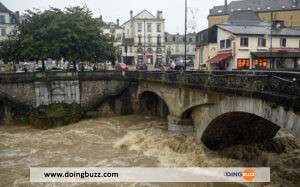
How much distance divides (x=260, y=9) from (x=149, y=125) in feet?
165

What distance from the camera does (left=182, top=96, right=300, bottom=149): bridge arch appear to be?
1451cm

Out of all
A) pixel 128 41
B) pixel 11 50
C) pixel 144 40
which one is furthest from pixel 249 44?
pixel 128 41

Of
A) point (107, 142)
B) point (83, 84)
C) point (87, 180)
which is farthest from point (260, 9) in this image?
point (87, 180)

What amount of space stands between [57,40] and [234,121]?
23.6 m

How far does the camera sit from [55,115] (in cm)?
3309

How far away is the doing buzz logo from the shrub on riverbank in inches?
811

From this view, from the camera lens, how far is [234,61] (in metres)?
39.0

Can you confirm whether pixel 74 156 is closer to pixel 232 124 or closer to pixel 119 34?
pixel 232 124

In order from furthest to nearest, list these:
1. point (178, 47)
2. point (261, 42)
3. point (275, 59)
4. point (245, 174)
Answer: point (178, 47) → point (261, 42) → point (275, 59) → point (245, 174)

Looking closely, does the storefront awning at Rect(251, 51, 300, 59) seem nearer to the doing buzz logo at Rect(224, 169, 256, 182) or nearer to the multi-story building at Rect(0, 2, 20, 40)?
the doing buzz logo at Rect(224, 169, 256, 182)

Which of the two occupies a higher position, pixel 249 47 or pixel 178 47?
pixel 178 47

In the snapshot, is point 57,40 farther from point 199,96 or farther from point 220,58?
point 199,96

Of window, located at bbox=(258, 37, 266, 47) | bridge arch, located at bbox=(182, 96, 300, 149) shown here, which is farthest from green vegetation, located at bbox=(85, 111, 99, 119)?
window, located at bbox=(258, 37, 266, 47)

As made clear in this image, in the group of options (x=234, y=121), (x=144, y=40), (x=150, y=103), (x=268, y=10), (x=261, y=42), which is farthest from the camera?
(x=144, y=40)
